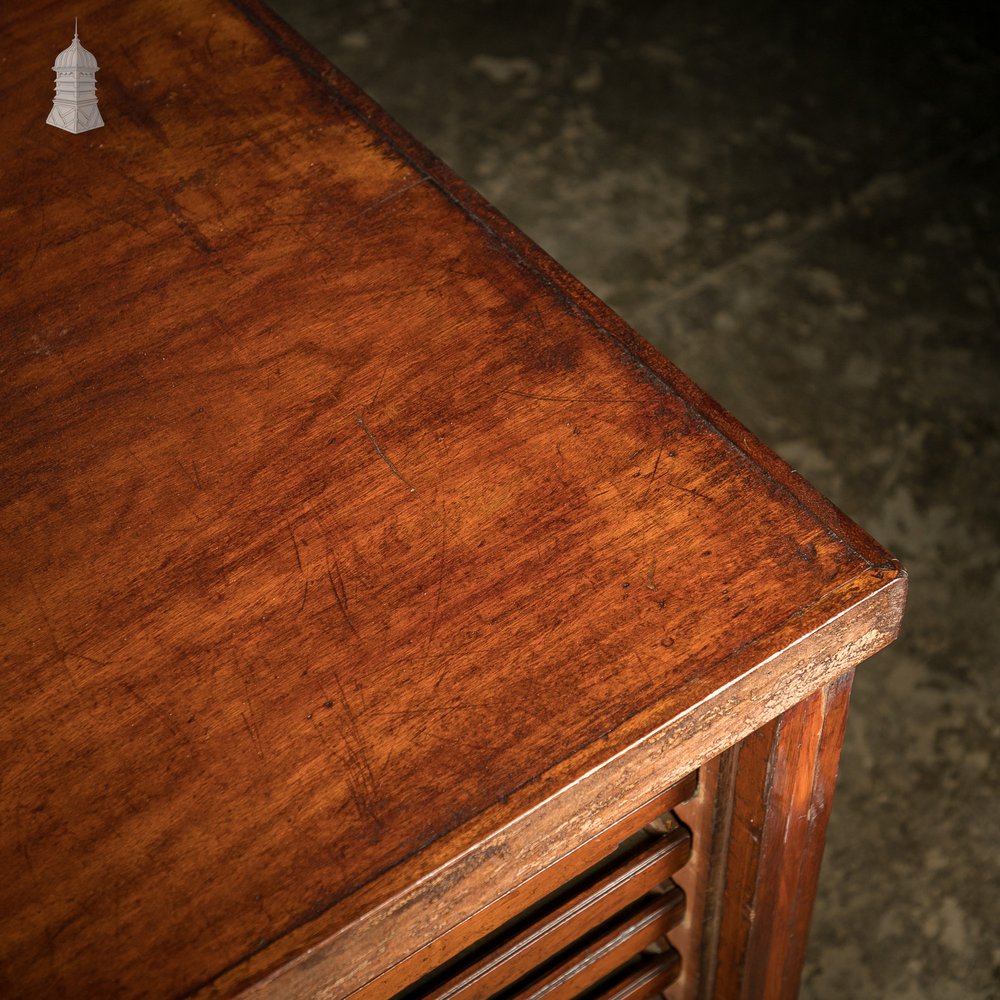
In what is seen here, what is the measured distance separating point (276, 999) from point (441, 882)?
11cm

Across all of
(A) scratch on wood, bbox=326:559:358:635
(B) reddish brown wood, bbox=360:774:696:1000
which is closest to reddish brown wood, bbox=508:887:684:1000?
(B) reddish brown wood, bbox=360:774:696:1000

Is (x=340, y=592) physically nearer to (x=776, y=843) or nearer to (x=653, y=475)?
(x=653, y=475)

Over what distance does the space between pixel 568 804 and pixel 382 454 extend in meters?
0.30

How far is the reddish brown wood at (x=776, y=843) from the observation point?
94 cm

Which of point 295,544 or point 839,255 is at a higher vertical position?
point 295,544

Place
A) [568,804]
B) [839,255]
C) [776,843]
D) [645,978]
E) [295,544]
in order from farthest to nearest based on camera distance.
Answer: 1. [839,255]
2. [645,978]
3. [776,843]
4. [295,544]
5. [568,804]

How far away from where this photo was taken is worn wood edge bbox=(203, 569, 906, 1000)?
697mm

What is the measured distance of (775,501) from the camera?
870 millimetres

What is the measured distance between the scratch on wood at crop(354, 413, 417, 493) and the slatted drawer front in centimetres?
33

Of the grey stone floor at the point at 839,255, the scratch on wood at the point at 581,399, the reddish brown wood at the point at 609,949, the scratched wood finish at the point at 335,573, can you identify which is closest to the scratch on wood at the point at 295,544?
the scratched wood finish at the point at 335,573

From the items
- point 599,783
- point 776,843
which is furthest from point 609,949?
point 599,783

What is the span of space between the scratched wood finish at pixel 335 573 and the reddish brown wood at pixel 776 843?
0.12 m

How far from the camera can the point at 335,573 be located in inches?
33.3

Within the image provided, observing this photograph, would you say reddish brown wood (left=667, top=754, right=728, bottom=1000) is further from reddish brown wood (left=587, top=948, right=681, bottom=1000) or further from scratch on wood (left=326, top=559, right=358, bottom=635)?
scratch on wood (left=326, top=559, right=358, bottom=635)
